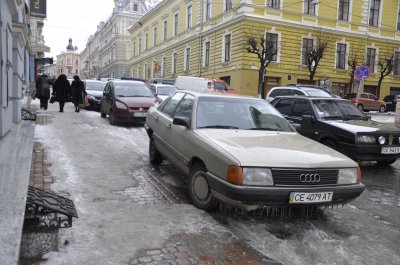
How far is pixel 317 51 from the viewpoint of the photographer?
31.7 metres

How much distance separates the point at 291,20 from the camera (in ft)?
109

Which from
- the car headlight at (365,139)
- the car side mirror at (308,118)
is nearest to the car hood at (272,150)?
the car headlight at (365,139)

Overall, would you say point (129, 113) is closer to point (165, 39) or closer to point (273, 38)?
point (273, 38)

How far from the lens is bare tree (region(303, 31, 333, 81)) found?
31.7 m

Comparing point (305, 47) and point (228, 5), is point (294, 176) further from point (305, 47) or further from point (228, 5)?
point (228, 5)

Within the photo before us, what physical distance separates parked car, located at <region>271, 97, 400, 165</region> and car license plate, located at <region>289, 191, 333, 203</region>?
3645 millimetres

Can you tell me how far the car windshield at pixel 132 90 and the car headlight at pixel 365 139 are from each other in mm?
7916

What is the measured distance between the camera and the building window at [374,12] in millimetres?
37344

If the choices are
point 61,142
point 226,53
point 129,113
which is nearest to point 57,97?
point 129,113

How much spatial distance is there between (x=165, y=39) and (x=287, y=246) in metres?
47.4

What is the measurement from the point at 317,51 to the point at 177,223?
29.4 meters

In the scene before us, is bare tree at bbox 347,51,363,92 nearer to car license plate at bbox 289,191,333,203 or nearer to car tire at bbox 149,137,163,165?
car tire at bbox 149,137,163,165

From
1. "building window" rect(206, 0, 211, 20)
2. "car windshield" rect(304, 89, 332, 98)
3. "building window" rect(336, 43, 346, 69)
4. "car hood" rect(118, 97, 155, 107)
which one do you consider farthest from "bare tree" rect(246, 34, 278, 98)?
"car hood" rect(118, 97, 155, 107)

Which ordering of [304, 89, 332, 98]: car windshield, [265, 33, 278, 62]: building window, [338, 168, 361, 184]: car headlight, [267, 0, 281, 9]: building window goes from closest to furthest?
[338, 168, 361, 184]: car headlight
[304, 89, 332, 98]: car windshield
[265, 33, 278, 62]: building window
[267, 0, 281, 9]: building window
